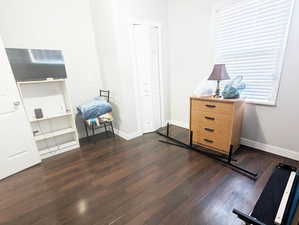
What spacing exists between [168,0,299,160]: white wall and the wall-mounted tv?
228cm

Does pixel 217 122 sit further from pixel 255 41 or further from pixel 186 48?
pixel 186 48

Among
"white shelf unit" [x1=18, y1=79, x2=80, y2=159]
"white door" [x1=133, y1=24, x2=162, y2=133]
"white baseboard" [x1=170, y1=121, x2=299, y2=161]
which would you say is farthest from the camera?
"white door" [x1=133, y1=24, x2=162, y2=133]

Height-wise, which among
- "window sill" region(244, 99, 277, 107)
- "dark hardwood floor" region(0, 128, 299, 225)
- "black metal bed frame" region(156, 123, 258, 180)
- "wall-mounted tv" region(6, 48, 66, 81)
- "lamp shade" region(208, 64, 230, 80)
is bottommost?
"dark hardwood floor" region(0, 128, 299, 225)

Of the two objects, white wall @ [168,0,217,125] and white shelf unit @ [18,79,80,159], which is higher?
white wall @ [168,0,217,125]

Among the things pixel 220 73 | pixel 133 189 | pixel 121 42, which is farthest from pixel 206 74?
pixel 133 189

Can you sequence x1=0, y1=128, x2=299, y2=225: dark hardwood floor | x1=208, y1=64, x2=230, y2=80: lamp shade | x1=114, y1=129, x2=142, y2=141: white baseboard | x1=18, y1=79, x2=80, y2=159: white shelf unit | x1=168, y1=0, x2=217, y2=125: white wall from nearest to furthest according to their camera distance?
x1=0, y1=128, x2=299, y2=225: dark hardwood floor → x1=208, y1=64, x2=230, y2=80: lamp shade → x1=18, y1=79, x2=80, y2=159: white shelf unit → x1=168, y1=0, x2=217, y2=125: white wall → x1=114, y1=129, x2=142, y2=141: white baseboard

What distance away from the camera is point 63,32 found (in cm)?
282

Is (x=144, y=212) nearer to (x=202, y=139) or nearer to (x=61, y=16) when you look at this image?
(x=202, y=139)

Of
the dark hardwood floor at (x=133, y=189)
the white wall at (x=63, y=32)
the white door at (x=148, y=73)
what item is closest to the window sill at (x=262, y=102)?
the dark hardwood floor at (x=133, y=189)

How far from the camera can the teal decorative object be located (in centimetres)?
224

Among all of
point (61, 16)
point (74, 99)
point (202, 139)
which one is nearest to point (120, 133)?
point (74, 99)

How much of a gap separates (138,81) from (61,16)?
5.83 feet

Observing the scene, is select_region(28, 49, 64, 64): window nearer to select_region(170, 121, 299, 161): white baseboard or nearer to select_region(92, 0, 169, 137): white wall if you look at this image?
select_region(92, 0, 169, 137): white wall

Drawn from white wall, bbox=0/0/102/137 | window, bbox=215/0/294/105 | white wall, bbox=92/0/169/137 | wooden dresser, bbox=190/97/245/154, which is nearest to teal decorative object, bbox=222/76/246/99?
wooden dresser, bbox=190/97/245/154
